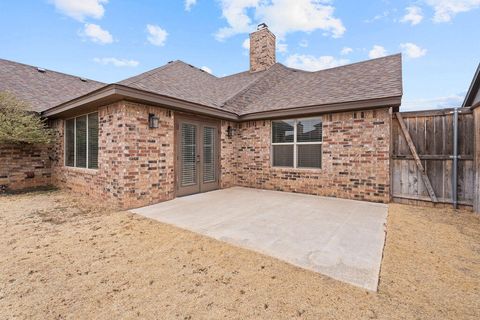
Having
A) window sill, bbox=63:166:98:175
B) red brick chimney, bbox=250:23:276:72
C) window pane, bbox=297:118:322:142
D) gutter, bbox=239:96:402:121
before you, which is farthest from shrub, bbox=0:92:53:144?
red brick chimney, bbox=250:23:276:72

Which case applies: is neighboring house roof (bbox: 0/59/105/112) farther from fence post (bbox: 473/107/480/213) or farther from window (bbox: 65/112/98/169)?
fence post (bbox: 473/107/480/213)

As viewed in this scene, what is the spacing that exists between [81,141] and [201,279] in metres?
6.37

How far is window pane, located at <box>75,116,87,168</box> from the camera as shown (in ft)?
20.8

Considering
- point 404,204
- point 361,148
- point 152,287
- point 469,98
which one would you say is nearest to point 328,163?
point 361,148

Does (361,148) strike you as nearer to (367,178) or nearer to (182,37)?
(367,178)

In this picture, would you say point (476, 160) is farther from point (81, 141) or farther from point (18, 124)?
point (18, 124)

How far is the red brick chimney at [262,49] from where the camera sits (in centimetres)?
1033

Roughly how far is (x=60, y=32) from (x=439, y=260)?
14.7 meters

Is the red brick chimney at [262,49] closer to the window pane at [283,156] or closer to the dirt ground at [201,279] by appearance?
the window pane at [283,156]

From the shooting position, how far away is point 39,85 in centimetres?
917

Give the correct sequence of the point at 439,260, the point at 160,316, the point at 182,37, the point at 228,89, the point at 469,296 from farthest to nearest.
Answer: the point at 182,37 → the point at 228,89 → the point at 439,260 → the point at 469,296 → the point at 160,316

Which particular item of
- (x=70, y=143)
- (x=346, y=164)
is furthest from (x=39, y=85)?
(x=346, y=164)

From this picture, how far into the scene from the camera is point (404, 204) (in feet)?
17.9

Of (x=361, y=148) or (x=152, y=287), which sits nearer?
(x=152, y=287)
